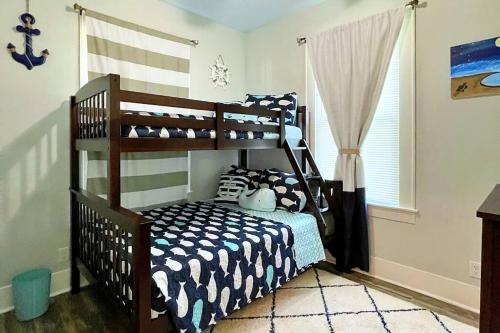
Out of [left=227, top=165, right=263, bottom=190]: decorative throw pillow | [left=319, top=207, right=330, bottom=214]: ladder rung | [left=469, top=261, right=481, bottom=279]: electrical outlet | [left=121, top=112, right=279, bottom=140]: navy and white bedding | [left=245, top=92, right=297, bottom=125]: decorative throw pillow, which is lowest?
[left=469, top=261, right=481, bottom=279]: electrical outlet

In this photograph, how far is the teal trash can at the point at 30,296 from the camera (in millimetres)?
1894

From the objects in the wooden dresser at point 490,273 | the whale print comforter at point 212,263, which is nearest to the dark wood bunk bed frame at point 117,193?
the whale print comforter at point 212,263

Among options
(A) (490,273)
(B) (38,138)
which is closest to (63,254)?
(B) (38,138)

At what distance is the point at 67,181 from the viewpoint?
2303 millimetres

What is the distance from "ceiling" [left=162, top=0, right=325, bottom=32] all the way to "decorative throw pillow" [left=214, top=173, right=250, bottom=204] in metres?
1.71

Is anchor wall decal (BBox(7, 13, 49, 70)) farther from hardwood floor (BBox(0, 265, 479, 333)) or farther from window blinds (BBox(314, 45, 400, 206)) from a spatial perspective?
window blinds (BBox(314, 45, 400, 206))

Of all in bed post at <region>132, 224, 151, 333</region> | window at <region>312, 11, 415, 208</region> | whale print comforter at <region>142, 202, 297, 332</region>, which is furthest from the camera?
window at <region>312, 11, 415, 208</region>

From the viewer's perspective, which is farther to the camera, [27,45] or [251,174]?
[251,174]

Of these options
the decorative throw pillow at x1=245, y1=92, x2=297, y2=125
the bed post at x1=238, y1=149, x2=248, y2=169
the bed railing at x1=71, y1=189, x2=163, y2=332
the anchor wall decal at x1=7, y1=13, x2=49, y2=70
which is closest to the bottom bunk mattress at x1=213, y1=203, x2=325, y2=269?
the decorative throw pillow at x1=245, y1=92, x2=297, y2=125

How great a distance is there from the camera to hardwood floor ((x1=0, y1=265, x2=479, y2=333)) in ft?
6.02

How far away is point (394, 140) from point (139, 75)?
2.28m

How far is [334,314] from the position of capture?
1.96 metres

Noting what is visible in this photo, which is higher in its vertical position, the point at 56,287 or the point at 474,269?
the point at 474,269

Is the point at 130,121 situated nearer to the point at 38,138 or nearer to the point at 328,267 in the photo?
the point at 38,138
